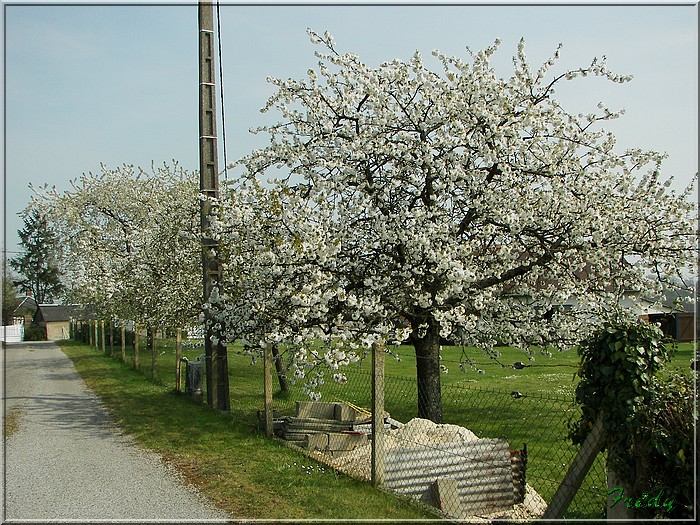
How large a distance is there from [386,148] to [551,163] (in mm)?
2483

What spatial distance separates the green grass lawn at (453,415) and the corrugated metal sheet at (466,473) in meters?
→ 0.60

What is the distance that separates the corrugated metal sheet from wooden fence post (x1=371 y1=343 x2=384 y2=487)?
0.21 m

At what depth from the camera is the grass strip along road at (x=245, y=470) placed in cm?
668

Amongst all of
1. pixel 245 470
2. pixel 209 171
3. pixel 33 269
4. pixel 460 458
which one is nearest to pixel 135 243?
pixel 209 171

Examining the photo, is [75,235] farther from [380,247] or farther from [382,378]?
[382,378]

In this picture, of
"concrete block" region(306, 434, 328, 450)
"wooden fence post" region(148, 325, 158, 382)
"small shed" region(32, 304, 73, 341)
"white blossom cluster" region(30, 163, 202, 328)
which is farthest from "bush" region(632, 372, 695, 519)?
"small shed" region(32, 304, 73, 341)

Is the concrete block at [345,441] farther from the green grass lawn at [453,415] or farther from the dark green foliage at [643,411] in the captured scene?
the dark green foliage at [643,411]

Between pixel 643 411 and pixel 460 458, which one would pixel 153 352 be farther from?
pixel 643 411

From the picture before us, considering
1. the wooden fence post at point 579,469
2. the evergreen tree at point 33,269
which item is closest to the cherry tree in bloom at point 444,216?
the wooden fence post at point 579,469

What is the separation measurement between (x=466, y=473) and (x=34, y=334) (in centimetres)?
5874

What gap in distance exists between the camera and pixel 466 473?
22.8ft

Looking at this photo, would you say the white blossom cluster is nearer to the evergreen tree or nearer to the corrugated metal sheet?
the corrugated metal sheet

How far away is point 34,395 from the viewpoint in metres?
17.4

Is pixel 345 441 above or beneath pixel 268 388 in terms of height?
beneath
